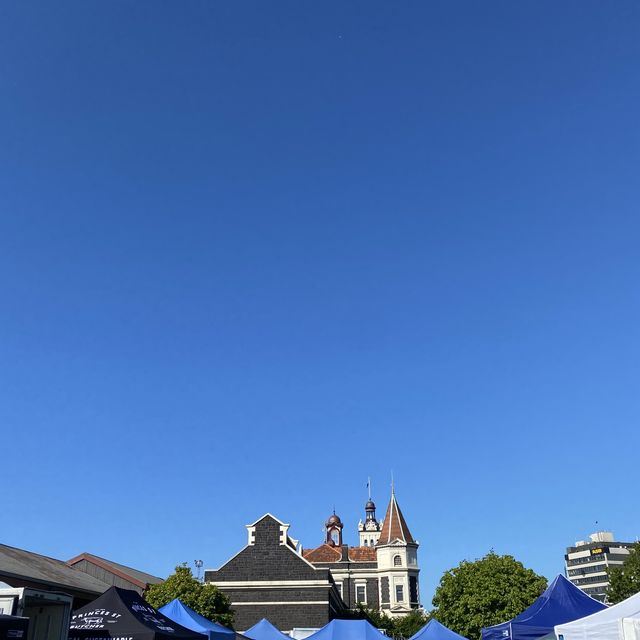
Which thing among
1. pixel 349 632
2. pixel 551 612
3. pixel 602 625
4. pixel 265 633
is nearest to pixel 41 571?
pixel 265 633

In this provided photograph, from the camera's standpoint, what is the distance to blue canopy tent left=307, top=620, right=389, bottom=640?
2130 cm

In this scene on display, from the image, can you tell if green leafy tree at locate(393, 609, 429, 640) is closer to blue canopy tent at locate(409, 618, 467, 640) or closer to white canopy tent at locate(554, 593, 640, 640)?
blue canopy tent at locate(409, 618, 467, 640)

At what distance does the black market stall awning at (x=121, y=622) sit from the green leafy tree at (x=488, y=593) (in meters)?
31.5

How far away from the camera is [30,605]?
11.8 m

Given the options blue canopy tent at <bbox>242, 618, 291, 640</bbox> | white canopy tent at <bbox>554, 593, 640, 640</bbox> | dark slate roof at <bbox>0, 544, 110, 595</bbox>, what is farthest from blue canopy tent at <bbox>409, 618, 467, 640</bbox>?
dark slate roof at <bbox>0, 544, 110, 595</bbox>

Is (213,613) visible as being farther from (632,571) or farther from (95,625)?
(632,571)

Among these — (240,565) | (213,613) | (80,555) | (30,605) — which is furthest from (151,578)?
(30,605)

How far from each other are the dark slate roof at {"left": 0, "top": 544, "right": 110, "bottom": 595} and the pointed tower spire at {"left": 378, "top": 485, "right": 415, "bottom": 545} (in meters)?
47.7

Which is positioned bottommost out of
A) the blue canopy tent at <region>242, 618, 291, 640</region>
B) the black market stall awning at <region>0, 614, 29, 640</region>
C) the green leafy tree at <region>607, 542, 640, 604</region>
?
the black market stall awning at <region>0, 614, 29, 640</region>

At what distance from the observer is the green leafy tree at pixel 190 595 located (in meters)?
32.9

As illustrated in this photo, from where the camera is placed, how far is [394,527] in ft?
267

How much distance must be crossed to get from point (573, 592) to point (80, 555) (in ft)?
109

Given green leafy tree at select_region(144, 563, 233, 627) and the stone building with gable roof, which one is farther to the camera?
the stone building with gable roof

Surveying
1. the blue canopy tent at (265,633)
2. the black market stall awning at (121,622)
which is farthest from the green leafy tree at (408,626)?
the black market stall awning at (121,622)
